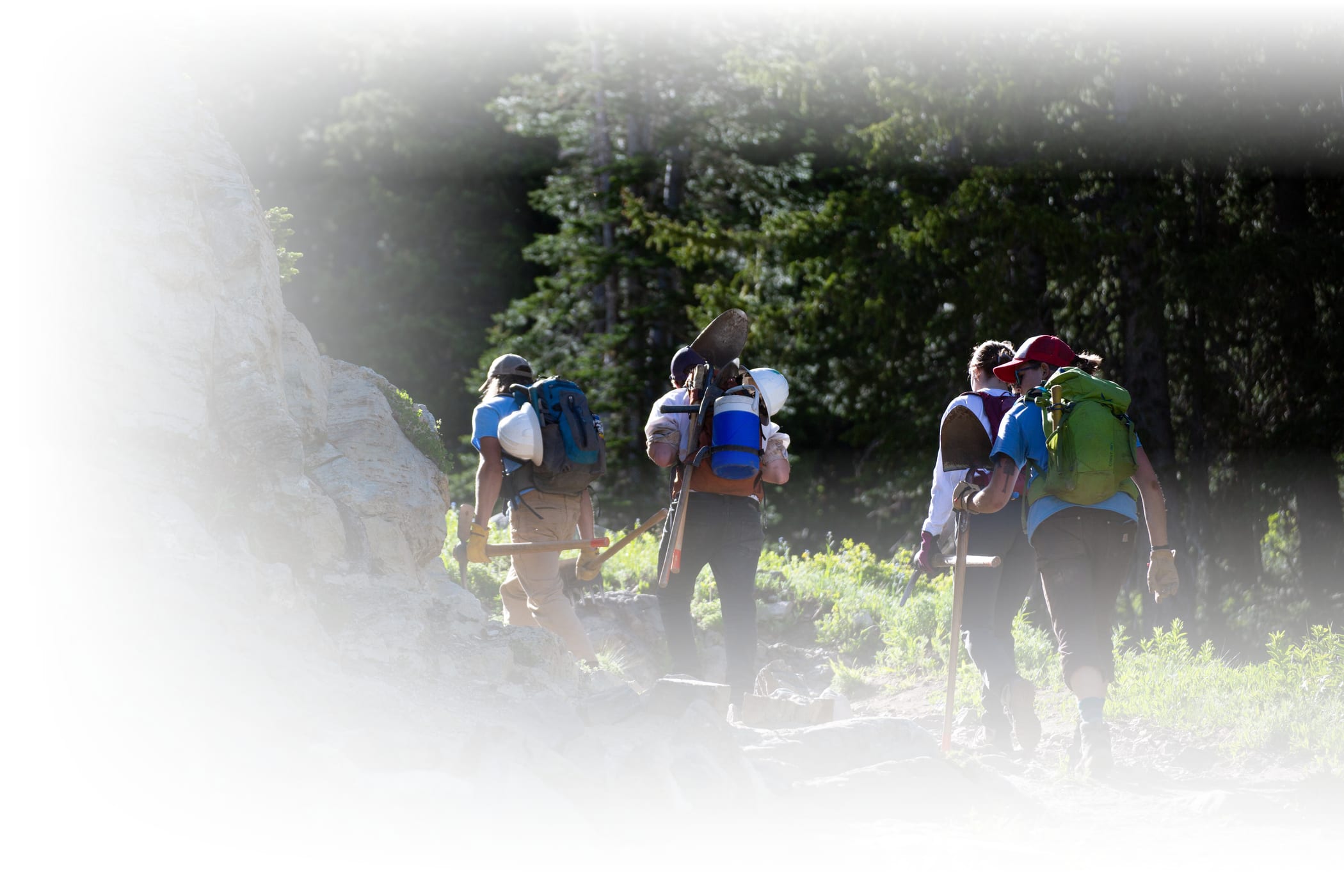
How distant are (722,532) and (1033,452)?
5.58 ft

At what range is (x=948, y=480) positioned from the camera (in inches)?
252

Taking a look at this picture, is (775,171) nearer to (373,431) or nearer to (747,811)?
(373,431)

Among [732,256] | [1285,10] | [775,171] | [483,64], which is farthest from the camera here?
[483,64]

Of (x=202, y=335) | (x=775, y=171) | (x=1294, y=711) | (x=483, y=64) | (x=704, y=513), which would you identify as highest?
(x=483, y=64)

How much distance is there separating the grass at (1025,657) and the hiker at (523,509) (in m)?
2.04

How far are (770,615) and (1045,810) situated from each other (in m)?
5.45

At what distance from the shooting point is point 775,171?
2402 centimetres

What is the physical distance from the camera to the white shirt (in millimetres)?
6254

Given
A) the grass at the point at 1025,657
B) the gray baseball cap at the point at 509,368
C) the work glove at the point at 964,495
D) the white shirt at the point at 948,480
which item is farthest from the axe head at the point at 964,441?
the gray baseball cap at the point at 509,368

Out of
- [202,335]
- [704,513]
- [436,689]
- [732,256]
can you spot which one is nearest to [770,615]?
[704,513]

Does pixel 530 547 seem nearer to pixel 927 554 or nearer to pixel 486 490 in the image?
pixel 486 490

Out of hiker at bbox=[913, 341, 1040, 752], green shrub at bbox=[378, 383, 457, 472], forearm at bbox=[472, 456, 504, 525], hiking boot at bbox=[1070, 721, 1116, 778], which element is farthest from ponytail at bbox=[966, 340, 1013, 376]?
green shrub at bbox=[378, 383, 457, 472]

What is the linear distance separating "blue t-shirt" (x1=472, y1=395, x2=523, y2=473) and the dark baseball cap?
3.05ft

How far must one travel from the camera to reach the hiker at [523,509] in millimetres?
6793
